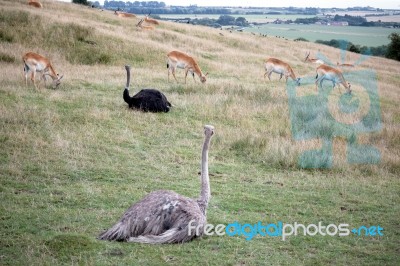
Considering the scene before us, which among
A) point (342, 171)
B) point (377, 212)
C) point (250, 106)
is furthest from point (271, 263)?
point (250, 106)

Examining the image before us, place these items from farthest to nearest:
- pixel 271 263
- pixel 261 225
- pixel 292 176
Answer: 1. pixel 292 176
2. pixel 261 225
3. pixel 271 263

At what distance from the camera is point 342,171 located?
33.2 feet

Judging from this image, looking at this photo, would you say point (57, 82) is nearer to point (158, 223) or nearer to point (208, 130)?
point (208, 130)

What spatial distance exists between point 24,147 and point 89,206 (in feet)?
10.5

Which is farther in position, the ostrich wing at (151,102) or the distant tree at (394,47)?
the distant tree at (394,47)

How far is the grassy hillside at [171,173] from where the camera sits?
5.93 metres

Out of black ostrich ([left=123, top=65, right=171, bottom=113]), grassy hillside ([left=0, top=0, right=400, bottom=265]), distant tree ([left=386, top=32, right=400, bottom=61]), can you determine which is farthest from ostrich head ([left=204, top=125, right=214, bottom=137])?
distant tree ([left=386, top=32, right=400, bottom=61])

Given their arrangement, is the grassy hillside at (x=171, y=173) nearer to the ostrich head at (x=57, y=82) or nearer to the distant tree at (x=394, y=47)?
the ostrich head at (x=57, y=82)

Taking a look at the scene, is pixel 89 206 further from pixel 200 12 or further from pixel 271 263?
pixel 200 12

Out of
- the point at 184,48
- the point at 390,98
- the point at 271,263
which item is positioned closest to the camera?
the point at 271,263

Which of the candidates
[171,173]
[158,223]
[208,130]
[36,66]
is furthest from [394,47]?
[158,223]

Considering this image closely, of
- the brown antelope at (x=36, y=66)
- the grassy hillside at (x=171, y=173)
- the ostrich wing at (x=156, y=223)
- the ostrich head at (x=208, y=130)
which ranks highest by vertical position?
the ostrich head at (x=208, y=130)

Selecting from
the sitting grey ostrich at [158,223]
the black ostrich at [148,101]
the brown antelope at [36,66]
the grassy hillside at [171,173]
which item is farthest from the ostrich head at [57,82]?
the sitting grey ostrich at [158,223]

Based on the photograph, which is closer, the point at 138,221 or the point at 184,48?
the point at 138,221
